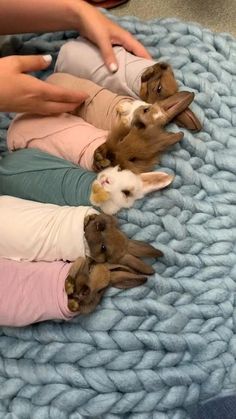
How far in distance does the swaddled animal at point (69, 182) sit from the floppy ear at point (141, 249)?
5cm

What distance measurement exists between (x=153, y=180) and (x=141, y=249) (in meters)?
0.09

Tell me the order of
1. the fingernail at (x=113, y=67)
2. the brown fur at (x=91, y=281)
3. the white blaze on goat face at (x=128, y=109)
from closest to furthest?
the brown fur at (x=91, y=281), the white blaze on goat face at (x=128, y=109), the fingernail at (x=113, y=67)

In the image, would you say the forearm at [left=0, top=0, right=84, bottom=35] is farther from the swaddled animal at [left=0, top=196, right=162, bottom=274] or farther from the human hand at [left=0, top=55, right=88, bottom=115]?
the swaddled animal at [left=0, top=196, right=162, bottom=274]

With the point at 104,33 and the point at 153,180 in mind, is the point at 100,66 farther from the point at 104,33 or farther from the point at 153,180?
the point at 153,180

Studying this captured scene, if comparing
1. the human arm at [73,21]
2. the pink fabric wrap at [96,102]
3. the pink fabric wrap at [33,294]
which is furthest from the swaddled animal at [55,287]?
the human arm at [73,21]

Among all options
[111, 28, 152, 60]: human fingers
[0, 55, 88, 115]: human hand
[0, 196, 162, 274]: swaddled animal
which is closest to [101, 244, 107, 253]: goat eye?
[0, 196, 162, 274]: swaddled animal

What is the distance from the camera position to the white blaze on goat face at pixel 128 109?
2.36ft

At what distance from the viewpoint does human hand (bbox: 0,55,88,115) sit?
0.74m

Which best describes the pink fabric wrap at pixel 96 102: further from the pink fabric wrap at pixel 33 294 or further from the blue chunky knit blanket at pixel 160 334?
the pink fabric wrap at pixel 33 294

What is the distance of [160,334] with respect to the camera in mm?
642

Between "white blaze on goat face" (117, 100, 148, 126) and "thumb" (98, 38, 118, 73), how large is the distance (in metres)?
0.10

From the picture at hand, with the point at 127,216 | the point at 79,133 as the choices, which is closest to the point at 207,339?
the point at 127,216

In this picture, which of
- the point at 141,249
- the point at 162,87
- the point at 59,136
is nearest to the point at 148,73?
the point at 162,87

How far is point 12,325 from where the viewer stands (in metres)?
0.65
